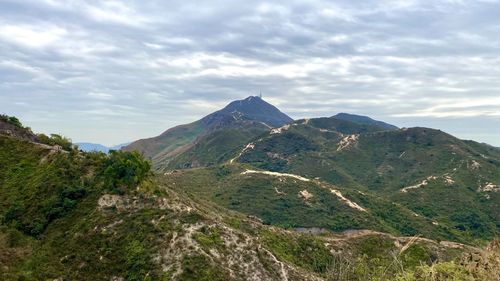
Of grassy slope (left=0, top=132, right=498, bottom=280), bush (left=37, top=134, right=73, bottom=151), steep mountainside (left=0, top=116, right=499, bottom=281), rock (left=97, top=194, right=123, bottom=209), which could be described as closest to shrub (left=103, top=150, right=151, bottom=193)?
steep mountainside (left=0, top=116, right=499, bottom=281)

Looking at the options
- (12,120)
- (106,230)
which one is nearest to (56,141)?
(12,120)

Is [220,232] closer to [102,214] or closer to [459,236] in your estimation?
[102,214]

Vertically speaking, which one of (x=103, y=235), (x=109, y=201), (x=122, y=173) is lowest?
(x=103, y=235)

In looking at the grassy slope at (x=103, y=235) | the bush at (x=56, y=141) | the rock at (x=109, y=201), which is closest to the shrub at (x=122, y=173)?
the rock at (x=109, y=201)

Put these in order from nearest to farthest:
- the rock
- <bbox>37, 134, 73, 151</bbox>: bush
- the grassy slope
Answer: the grassy slope
the rock
<bbox>37, 134, 73, 151</bbox>: bush

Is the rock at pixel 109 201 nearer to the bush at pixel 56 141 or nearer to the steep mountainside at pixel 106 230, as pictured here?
the steep mountainside at pixel 106 230

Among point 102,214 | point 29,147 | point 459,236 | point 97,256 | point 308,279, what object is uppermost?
point 29,147

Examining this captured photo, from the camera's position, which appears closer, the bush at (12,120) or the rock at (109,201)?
the rock at (109,201)

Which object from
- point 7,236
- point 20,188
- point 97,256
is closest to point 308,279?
point 97,256

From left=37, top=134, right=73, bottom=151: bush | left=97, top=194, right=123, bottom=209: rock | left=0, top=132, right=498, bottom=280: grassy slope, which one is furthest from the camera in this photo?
left=37, top=134, right=73, bottom=151: bush

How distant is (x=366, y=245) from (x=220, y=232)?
60.6 m

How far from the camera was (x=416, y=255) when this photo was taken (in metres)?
119

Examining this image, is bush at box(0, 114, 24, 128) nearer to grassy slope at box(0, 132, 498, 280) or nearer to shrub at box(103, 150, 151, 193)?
grassy slope at box(0, 132, 498, 280)

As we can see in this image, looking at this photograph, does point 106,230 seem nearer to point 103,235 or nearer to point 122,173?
point 103,235
